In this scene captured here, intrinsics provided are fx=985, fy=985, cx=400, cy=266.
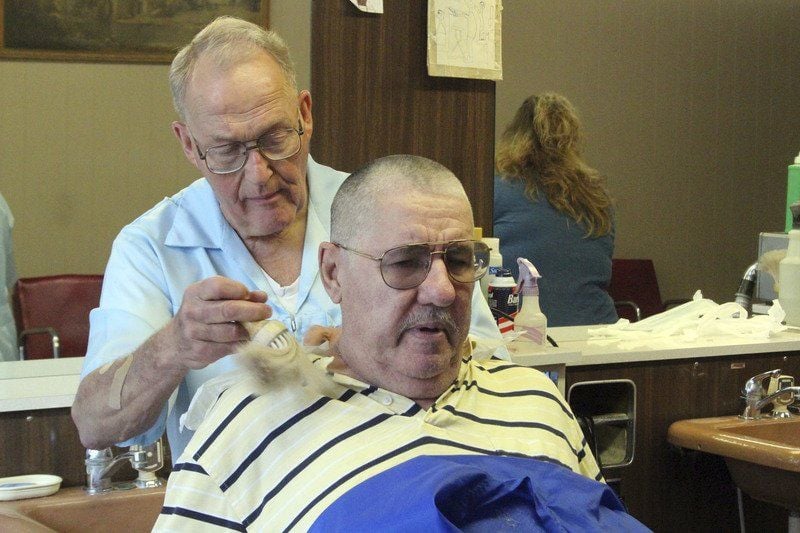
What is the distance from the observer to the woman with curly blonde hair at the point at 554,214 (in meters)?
2.88

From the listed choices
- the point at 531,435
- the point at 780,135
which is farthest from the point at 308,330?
the point at 780,135

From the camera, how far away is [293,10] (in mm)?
2615

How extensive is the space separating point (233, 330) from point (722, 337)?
5.61 ft

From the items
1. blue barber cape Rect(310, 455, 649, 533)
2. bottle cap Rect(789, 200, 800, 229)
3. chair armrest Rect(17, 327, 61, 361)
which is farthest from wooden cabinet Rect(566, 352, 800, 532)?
chair armrest Rect(17, 327, 61, 361)

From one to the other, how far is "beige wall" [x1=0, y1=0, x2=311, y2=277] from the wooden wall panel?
808 millimetres

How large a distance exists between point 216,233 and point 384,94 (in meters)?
0.88

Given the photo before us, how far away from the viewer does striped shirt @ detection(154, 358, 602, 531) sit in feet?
4.53

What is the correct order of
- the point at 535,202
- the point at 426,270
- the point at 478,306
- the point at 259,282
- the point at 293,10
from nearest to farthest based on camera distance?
the point at 426,270, the point at 259,282, the point at 478,306, the point at 293,10, the point at 535,202

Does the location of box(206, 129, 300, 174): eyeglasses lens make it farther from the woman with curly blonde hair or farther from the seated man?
the woman with curly blonde hair

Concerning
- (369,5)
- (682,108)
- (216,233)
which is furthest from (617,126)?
(216,233)

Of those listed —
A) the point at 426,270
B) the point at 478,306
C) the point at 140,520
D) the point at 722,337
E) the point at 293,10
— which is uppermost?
the point at 293,10

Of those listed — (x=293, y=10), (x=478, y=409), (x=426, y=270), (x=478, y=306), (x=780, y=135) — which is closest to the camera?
(x=426, y=270)

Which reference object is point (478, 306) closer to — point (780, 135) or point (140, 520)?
point (140, 520)

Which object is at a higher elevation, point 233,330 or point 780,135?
point 780,135
